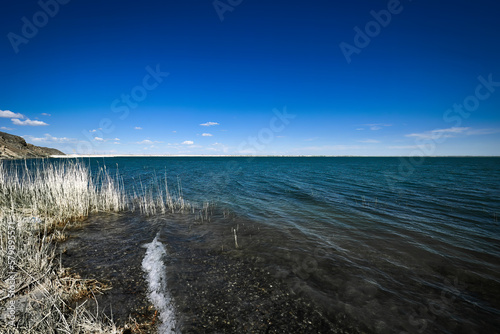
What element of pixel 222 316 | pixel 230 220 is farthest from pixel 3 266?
pixel 230 220

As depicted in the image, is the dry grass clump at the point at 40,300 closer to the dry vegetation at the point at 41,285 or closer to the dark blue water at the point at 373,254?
the dry vegetation at the point at 41,285

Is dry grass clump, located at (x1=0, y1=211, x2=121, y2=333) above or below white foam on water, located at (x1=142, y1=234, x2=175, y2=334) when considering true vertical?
above

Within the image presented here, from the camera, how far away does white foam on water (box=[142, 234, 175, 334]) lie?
13.1ft

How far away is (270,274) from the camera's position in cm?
598

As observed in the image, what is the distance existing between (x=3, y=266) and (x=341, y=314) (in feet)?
24.4

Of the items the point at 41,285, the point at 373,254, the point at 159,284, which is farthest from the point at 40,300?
the point at 373,254

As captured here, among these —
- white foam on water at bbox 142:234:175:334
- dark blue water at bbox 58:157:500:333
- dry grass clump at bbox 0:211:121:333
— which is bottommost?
dark blue water at bbox 58:157:500:333

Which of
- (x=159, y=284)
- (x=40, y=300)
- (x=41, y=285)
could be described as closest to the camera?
(x=41, y=285)

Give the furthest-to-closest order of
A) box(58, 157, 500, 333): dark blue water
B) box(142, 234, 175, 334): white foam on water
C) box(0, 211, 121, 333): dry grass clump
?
box(58, 157, 500, 333): dark blue water < box(142, 234, 175, 334): white foam on water < box(0, 211, 121, 333): dry grass clump

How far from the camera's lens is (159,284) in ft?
17.1

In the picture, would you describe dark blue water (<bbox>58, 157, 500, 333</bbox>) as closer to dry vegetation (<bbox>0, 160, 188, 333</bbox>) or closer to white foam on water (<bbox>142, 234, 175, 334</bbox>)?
white foam on water (<bbox>142, 234, 175, 334</bbox>)

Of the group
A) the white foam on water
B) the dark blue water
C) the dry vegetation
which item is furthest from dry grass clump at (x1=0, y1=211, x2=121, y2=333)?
the dark blue water

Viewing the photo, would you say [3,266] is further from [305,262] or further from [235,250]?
[305,262]

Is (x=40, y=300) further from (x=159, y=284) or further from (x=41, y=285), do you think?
(x=159, y=284)
